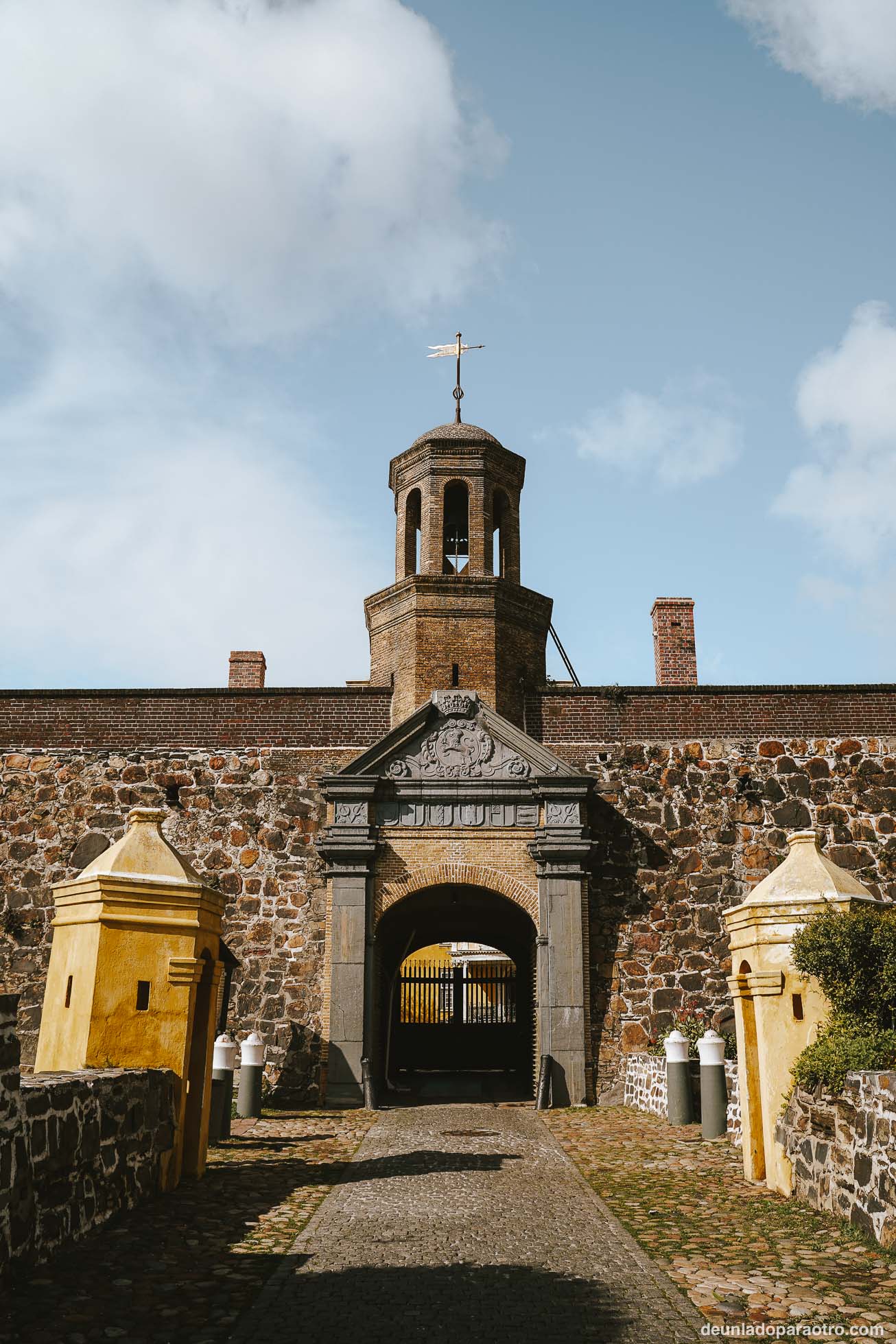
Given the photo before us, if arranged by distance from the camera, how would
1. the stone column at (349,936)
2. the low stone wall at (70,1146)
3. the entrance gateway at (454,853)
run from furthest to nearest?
the entrance gateway at (454,853) < the stone column at (349,936) < the low stone wall at (70,1146)

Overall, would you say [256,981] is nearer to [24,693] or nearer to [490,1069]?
[24,693]

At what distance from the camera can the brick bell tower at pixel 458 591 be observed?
53.6 ft

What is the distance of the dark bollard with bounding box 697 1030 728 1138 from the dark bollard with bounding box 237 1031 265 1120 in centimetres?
498

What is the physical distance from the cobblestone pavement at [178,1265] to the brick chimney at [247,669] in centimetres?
1117

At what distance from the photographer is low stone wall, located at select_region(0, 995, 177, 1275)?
5.29 m

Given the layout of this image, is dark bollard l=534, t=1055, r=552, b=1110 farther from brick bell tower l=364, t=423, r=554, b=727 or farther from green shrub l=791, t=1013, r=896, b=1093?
green shrub l=791, t=1013, r=896, b=1093

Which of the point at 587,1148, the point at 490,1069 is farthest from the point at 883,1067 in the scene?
the point at 490,1069

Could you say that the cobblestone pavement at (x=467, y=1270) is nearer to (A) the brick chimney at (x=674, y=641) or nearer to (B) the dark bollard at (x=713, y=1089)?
(B) the dark bollard at (x=713, y=1089)

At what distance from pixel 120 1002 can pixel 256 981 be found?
7.20m

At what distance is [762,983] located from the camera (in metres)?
8.04

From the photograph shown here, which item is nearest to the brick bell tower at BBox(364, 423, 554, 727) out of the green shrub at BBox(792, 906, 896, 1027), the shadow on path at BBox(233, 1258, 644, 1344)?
the green shrub at BBox(792, 906, 896, 1027)

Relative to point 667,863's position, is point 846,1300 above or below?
below

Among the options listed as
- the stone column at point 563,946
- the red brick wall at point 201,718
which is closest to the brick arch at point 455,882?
the stone column at point 563,946

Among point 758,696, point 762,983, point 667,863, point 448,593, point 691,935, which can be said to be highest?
point 448,593
